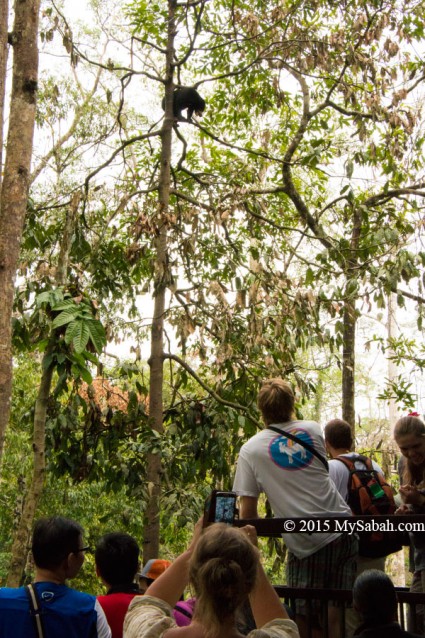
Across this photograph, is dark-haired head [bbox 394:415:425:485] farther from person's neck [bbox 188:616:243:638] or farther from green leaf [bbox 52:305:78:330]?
green leaf [bbox 52:305:78:330]

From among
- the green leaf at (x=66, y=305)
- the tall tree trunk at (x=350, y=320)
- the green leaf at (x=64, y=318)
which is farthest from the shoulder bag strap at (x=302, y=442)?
the tall tree trunk at (x=350, y=320)

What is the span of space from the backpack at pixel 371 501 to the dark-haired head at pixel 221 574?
1785 mm

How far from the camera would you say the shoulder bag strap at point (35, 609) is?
231 centimetres

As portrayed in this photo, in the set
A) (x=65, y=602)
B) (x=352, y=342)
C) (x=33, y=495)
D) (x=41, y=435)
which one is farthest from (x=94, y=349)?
(x=352, y=342)

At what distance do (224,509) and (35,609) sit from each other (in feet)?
2.19

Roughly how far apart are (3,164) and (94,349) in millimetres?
1162

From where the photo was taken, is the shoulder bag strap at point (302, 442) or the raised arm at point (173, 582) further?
the shoulder bag strap at point (302, 442)

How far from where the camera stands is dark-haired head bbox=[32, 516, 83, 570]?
8.14ft

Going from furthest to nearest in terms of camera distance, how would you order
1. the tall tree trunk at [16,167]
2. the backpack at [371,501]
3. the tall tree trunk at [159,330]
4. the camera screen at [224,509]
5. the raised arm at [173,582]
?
the tall tree trunk at [159,330] < the tall tree trunk at [16,167] < the backpack at [371,501] < the camera screen at [224,509] < the raised arm at [173,582]

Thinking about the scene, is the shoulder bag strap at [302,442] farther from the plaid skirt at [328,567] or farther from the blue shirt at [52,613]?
the blue shirt at [52,613]

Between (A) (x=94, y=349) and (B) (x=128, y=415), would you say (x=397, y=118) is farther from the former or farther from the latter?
(A) (x=94, y=349)

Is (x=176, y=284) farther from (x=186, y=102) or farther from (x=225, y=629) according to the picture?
(x=225, y=629)

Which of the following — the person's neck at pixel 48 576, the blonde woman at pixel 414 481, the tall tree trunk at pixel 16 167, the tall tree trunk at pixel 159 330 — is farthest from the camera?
the tall tree trunk at pixel 159 330

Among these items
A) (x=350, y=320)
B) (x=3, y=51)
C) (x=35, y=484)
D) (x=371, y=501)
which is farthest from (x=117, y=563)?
(x=350, y=320)
